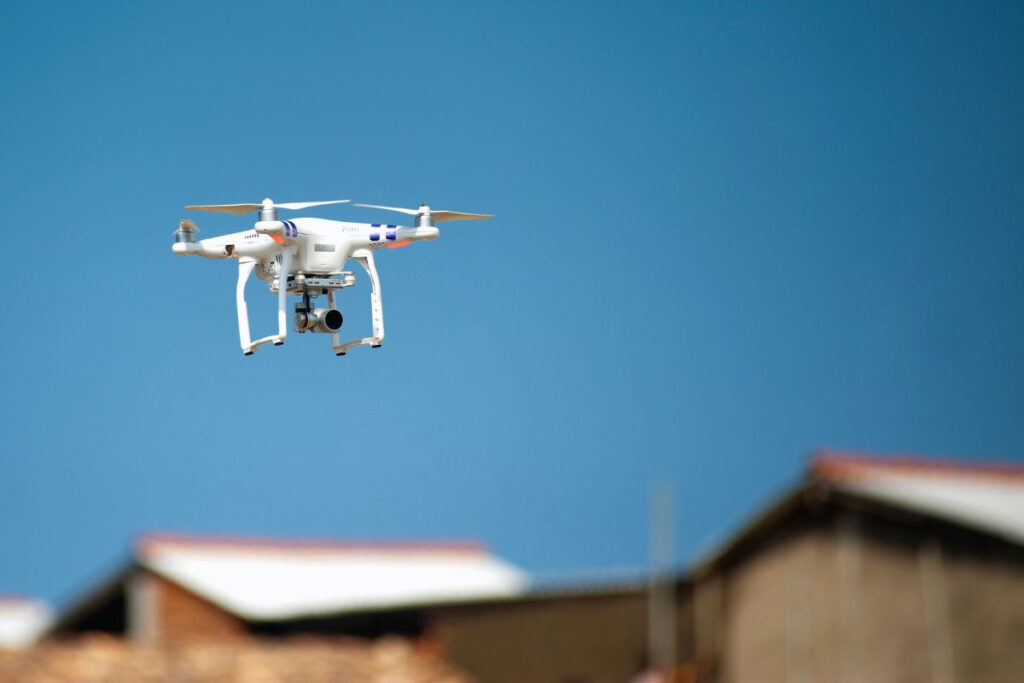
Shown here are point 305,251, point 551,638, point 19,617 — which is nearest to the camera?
point 305,251

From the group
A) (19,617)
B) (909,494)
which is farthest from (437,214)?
(19,617)

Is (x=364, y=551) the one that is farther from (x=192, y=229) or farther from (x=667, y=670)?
(x=192, y=229)

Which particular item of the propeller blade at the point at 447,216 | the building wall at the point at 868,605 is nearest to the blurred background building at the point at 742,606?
the building wall at the point at 868,605

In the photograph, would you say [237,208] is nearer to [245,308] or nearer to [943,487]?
[245,308]

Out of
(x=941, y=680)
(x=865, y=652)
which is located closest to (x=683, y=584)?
(x=865, y=652)

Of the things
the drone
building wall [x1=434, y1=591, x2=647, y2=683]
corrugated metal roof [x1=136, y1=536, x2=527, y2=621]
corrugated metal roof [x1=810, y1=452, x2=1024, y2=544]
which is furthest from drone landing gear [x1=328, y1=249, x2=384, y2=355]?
corrugated metal roof [x1=136, y1=536, x2=527, y2=621]

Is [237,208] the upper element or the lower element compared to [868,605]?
upper

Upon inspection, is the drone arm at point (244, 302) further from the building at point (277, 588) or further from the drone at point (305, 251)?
the building at point (277, 588)
